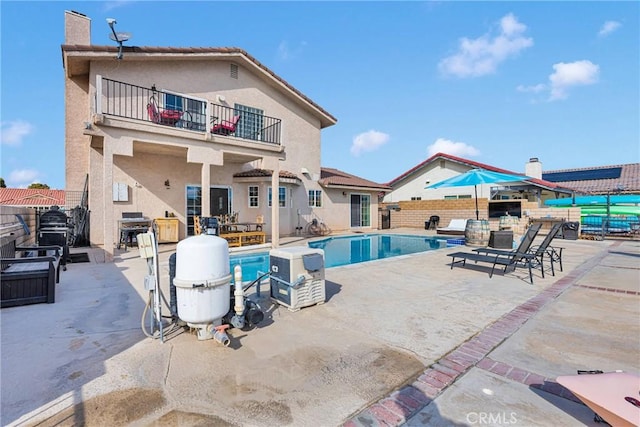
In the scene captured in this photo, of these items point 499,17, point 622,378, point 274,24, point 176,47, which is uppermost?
point 274,24

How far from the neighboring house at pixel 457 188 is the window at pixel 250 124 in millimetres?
12855

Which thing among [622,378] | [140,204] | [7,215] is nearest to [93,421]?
[622,378]

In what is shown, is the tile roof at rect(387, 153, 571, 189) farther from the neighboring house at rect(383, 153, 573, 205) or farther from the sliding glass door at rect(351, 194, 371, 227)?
the sliding glass door at rect(351, 194, 371, 227)

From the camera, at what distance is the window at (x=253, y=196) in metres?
15.7

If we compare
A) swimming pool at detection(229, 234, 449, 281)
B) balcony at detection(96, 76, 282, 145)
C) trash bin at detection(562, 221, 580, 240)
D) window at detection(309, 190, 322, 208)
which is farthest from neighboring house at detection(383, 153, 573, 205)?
balcony at detection(96, 76, 282, 145)

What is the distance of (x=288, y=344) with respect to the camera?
365cm

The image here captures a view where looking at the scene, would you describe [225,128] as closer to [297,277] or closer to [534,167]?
[297,277]

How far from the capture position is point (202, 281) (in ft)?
11.3

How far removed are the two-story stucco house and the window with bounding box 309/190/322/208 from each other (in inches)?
4.6

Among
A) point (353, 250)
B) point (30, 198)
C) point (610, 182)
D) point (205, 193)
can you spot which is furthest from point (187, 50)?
point (610, 182)

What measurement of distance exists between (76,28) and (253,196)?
9736mm

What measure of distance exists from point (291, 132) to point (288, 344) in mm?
15468

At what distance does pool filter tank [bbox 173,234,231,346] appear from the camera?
3457mm

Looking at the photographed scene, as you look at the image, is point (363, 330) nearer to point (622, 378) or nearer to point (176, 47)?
point (622, 378)
